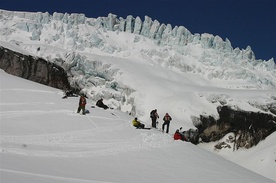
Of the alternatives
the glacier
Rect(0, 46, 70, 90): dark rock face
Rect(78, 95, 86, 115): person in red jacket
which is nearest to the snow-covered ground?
Rect(78, 95, 86, 115): person in red jacket

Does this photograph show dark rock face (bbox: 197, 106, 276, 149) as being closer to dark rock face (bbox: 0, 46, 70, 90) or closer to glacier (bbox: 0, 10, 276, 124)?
glacier (bbox: 0, 10, 276, 124)

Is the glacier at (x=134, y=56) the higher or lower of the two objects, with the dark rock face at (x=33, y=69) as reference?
higher

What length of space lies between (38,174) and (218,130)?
66.1 m

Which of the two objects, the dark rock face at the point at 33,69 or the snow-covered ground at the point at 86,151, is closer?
the snow-covered ground at the point at 86,151

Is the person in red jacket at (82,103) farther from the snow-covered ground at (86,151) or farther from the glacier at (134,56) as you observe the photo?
the glacier at (134,56)

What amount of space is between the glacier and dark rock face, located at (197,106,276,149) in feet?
6.66

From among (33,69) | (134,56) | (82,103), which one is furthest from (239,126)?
(82,103)

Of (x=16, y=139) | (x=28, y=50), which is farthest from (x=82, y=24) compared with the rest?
(x=16, y=139)

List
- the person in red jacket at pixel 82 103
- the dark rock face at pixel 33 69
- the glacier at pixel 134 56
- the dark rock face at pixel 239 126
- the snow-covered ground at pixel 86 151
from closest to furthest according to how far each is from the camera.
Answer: the snow-covered ground at pixel 86 151 < the person in red jacket at pixel 82 103 < the dark rock face at pixel 239 126 < the dark rock face at pixel 33 69 < the glacier at pixel 134 56

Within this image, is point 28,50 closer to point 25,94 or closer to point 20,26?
point 20,26

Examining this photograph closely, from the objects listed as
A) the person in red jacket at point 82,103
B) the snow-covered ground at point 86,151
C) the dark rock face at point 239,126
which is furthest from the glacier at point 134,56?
the snow-covered ground at point 86,151

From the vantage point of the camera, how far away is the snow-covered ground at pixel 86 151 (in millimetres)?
11288

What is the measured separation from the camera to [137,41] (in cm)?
10731

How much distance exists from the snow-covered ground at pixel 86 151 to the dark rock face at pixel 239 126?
1910 inches
